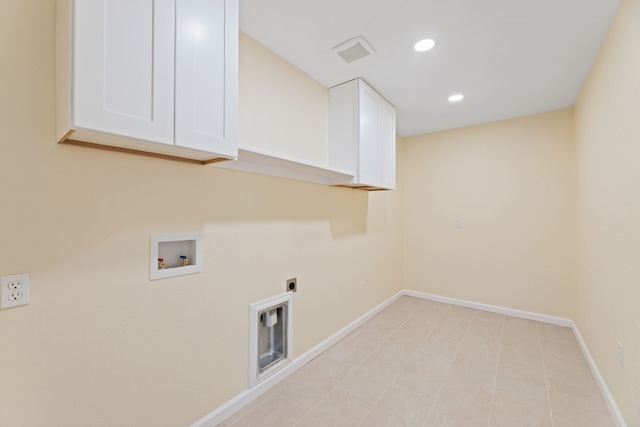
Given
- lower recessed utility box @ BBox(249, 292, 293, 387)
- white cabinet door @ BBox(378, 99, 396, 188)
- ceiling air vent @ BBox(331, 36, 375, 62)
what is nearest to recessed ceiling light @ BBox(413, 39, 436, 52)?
ceiling air vent @ BBox(331, 36, 375, 62)

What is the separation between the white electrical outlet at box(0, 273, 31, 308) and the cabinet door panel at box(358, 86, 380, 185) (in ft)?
7.25

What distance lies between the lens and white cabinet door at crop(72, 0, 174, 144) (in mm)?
983

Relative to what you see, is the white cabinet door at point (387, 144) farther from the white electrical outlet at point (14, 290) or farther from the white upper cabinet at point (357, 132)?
the white electrical outlet at point (14, 290)

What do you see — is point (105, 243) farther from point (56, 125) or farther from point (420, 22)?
point (420, 22)

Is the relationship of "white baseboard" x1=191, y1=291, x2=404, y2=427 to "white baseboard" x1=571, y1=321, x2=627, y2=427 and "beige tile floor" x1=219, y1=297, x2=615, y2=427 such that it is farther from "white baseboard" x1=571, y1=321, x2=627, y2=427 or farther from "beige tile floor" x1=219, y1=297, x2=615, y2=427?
"white baseboard" x1=571, y1=321, x2=627, y2=427

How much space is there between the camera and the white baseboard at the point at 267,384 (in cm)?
170

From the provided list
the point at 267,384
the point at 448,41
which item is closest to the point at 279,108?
the point at 448,41

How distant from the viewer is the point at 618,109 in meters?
1.77

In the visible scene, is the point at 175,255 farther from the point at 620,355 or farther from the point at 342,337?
the point at 620,355

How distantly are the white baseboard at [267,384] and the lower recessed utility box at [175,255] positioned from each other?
0.92m

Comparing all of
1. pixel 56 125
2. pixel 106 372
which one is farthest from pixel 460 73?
pixel 106 372

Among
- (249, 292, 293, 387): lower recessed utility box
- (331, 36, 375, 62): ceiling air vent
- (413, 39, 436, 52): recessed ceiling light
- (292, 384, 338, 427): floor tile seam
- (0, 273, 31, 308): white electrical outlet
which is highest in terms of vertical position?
(413, 39, 436, 52): recessed ceiling light

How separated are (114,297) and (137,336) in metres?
0.24

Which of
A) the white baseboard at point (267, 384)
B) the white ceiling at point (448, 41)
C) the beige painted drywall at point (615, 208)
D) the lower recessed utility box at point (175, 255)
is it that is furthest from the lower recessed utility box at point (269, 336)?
the beige painted drywall at point (615, 208)
